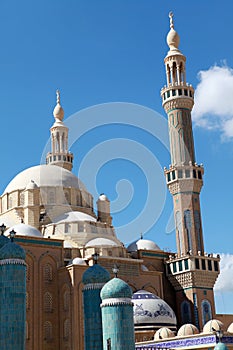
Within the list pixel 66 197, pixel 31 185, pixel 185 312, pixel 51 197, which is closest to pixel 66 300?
pixel 185 312

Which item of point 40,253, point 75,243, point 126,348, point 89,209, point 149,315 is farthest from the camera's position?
point 89,209

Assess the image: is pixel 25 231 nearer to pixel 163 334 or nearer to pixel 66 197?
pixel 66 197

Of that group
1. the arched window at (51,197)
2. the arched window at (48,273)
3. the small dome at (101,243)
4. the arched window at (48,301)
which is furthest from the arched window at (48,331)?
the arched window at (51,197)

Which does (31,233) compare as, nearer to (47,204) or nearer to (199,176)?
(47,204)

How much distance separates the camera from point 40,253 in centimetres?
Result: 2955

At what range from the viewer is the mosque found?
2723cm

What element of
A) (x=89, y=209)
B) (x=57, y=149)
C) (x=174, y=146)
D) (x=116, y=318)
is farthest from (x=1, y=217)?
(x=116, y=318)

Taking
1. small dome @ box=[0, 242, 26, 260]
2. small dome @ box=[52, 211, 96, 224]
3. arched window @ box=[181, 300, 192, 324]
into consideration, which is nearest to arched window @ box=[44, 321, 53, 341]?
small dome @ box=[52, 211, 96, 224]

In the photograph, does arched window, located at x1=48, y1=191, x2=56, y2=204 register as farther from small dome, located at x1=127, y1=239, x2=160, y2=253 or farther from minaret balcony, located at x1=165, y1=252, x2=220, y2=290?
minaret balcony, located at x1=165, y1=252, x2=220, y2=290

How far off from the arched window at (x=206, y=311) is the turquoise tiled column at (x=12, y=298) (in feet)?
54.3

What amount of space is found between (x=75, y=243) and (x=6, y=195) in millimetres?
6795

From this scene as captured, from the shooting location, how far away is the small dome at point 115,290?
54.0 feet

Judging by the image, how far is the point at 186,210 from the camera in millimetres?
32094

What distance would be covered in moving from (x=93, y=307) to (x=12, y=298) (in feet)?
8.20
